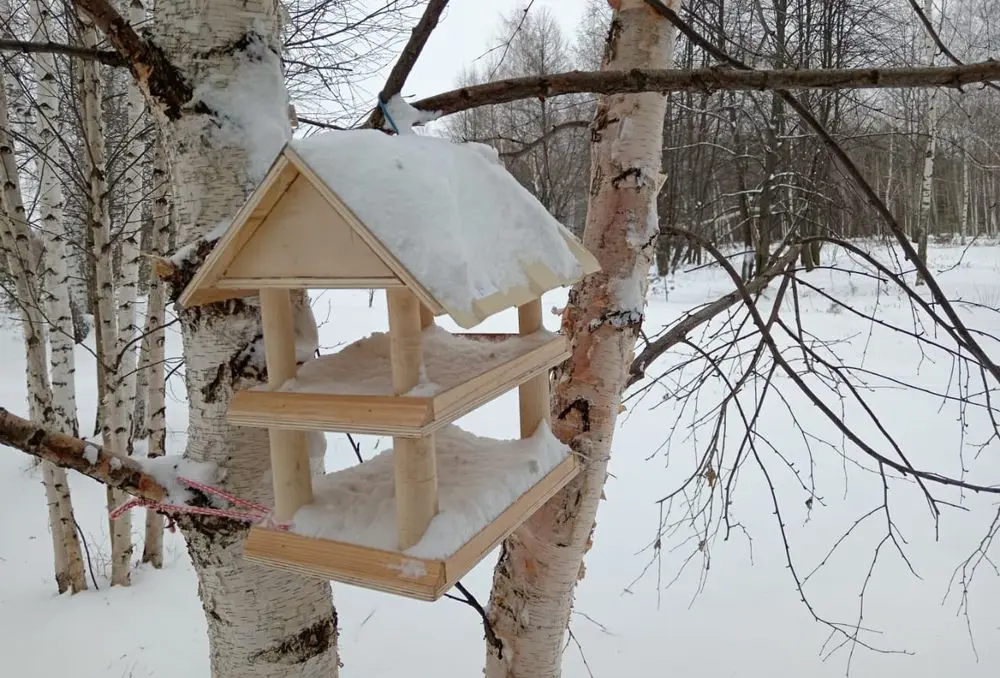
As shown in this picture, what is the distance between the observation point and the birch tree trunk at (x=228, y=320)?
41.6 inches

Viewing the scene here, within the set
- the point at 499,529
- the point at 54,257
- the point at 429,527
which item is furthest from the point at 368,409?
the point at 54,257

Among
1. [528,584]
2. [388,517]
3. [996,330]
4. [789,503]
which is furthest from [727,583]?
[996,330]

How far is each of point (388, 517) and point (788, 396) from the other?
20.8 ft

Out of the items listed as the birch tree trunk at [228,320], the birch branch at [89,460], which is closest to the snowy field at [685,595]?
the birch tree trunk at [228,320]

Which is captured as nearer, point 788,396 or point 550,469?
point 550,469

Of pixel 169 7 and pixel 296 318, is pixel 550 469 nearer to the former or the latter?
pixel 296 318

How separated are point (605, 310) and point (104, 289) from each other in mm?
3279

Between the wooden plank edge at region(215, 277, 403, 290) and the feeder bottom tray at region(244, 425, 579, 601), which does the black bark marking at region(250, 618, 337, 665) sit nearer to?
the feeder bottom tray at region(244, 425, 579, 601)

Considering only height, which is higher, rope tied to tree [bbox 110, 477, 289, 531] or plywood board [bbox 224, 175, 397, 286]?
plywood board [bbox 224, 175, 397, 286]

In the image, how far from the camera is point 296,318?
112cm

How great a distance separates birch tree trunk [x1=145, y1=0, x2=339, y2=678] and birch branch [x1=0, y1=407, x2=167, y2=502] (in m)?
0.09

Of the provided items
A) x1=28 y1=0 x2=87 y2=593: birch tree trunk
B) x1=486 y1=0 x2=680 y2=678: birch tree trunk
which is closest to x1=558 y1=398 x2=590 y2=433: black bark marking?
x1=486 y1=0 x2=680 y2=678: birch tree trunk

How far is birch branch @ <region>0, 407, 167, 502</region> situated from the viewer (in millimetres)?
1028

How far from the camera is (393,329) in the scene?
856 mm
